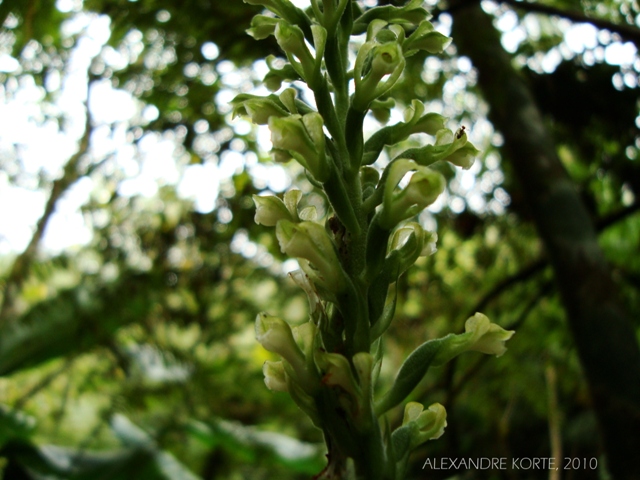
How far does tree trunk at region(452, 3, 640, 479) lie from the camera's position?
2395 mm

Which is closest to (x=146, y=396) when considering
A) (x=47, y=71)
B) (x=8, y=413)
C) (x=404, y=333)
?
(x=8, y=413)

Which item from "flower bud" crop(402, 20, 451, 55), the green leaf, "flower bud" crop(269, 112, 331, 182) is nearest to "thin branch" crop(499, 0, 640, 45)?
"flower bud" crop(402, 20, 451, 55)

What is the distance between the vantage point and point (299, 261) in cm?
105

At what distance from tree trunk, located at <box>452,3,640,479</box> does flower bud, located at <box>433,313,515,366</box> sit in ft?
5.40

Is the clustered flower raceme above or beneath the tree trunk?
above

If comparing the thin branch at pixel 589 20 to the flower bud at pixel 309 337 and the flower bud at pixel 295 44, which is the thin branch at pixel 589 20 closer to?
the flower bud at pixel 295 44

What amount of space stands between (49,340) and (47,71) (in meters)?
2.00

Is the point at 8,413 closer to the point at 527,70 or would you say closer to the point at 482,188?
the point at 482,188

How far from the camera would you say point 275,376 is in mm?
1027

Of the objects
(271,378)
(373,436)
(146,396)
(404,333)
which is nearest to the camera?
(373,436)

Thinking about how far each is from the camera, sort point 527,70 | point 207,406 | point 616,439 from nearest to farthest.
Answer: point 616,439
point 527,70
point 207,406

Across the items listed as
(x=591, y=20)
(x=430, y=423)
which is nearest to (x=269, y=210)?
(x=430, y=423)

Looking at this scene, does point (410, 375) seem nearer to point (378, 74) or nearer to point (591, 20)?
point (378, 74)

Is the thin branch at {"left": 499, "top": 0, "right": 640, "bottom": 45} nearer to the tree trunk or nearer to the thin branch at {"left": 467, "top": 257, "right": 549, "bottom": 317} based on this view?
the tree trunk
